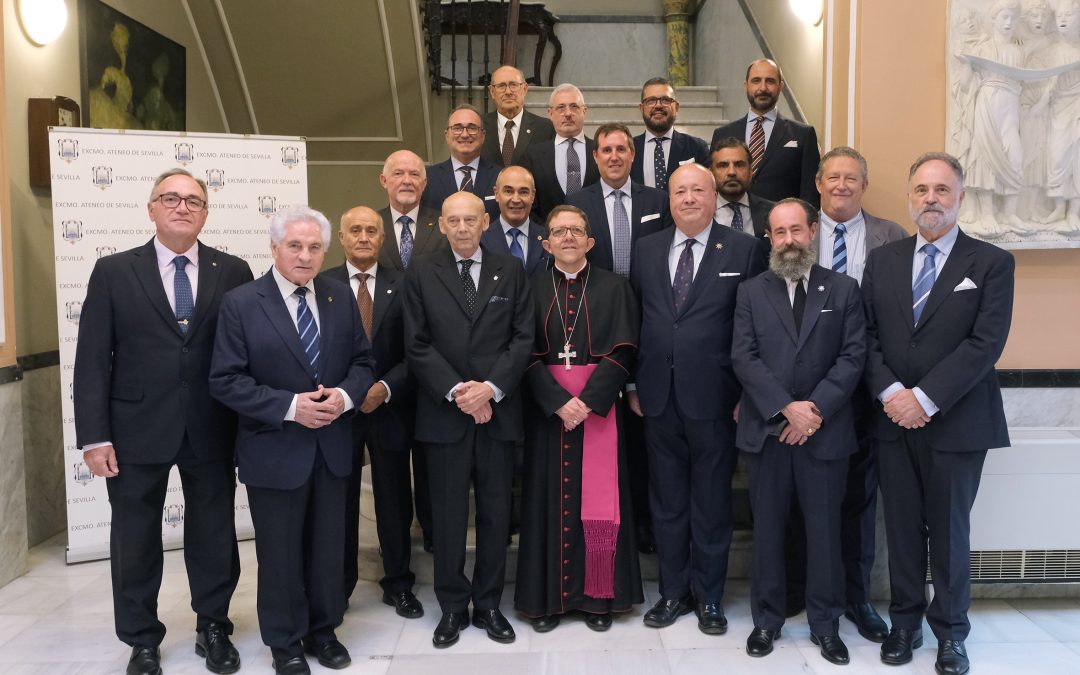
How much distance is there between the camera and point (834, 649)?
3.27 metres

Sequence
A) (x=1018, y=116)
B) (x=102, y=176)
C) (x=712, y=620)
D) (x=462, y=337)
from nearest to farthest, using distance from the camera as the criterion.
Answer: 1. (x=462, y=337)
2. (x=712, y=620)
3. (x=1018, y=116)
4. (x=102, y=176)

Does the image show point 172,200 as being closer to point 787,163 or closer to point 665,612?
point 665,612

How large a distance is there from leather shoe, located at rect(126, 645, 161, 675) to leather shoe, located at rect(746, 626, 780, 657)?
7.23 ft

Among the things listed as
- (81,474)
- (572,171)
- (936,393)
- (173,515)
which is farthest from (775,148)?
(81,474)

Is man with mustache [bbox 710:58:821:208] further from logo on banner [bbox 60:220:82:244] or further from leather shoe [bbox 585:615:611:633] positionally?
logo on banner [bbox 60:220:82:244]

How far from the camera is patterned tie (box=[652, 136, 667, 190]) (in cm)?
444

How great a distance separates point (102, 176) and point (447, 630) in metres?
2.95

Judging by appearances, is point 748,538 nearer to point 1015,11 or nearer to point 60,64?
point 1015,11

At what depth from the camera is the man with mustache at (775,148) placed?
4293 mm

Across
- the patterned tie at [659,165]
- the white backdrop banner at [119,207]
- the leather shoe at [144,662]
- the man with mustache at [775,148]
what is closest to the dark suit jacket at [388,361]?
the leather shoe at [144,662]

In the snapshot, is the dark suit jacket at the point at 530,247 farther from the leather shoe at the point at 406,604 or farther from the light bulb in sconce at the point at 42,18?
the light bulb in sconce at the point at 42,18

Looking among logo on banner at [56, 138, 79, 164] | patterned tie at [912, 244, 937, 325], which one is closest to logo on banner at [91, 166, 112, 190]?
logo on banner at [56, 138, 79, 164]

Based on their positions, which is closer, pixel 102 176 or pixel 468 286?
pixel 468 286

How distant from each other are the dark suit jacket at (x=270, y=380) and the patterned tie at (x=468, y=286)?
1.73ft
